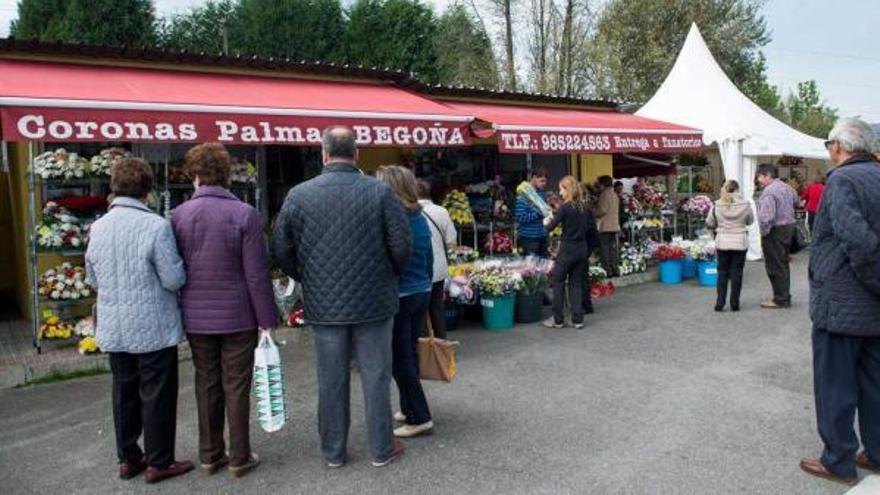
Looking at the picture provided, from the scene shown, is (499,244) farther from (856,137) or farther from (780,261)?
(856,137)

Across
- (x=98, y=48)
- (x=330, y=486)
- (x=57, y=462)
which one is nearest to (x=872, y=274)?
(x=330, y=486)

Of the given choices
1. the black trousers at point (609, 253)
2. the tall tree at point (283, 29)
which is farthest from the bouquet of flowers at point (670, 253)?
the tall tree at point (283, 29)

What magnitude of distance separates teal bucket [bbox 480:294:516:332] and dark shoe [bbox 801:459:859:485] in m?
4.16

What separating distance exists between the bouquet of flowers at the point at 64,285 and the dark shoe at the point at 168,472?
3.39 m

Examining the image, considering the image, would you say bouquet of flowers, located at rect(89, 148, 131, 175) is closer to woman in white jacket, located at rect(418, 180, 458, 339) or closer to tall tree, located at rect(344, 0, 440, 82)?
woman in white jacket, located at rect(418, 180, 458, 339)

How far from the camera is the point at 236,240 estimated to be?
3855mm

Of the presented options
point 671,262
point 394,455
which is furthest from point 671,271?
point 394,455

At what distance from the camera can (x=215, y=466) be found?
4137 mm

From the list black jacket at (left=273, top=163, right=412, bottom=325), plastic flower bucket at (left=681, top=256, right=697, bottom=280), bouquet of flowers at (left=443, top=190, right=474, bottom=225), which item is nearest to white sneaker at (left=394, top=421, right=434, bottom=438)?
black jacket at (left=273, top=163, right=412, bottom=325)

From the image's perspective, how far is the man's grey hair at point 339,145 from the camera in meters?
4.04

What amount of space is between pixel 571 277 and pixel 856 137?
428cm

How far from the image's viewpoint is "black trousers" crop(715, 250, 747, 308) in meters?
8.59

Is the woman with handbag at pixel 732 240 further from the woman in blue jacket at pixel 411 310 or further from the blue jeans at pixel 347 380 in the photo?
the blue jeans at pixel 347 380

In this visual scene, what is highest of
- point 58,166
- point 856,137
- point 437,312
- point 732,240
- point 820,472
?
point 58,166
